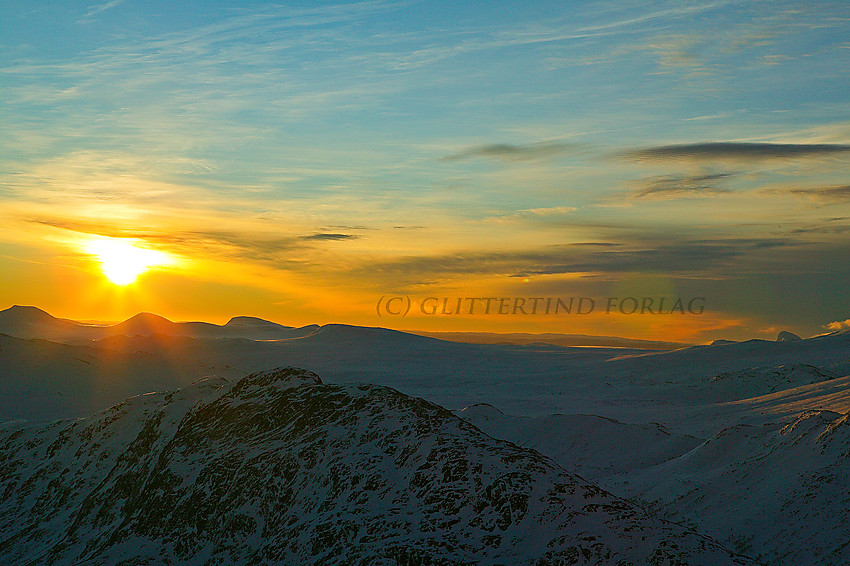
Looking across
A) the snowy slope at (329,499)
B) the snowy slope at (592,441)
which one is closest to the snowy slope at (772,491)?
the snowy slope at (592,441)

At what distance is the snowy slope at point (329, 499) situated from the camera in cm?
1323

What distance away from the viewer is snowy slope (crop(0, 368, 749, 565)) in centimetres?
1323

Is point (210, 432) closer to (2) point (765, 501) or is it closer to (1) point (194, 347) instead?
(2) point (765, 501)

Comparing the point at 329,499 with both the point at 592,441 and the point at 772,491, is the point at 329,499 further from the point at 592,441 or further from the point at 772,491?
the point at 592,441

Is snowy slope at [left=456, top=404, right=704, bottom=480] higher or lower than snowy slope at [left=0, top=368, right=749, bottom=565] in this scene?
lower

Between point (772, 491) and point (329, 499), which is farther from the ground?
point (329, 499)

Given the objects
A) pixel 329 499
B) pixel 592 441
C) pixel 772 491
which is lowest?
pixel 592 441

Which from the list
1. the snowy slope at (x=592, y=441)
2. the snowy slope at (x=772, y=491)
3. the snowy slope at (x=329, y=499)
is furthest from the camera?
the snowy slope at (x=592, y=441)

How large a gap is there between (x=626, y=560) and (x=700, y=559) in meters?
1.32

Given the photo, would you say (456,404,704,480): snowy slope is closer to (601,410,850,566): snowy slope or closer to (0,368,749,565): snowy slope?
(601,410,850,566): snowy slope

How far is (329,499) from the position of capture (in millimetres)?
15258

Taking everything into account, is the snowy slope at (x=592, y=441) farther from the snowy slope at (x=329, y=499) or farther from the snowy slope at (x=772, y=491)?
the snowy slope at (x=329, y=499)

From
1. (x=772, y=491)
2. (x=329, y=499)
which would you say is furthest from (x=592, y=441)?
(x=329, y=499)

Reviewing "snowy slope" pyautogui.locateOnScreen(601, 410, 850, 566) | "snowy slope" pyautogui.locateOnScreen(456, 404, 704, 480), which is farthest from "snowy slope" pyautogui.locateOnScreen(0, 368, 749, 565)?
"snowy slope" pyautogui.locateOnScreen(456, 404, 704, 480)
